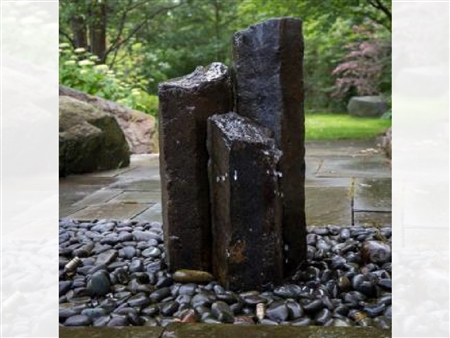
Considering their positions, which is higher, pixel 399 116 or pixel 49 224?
pixel 399 116

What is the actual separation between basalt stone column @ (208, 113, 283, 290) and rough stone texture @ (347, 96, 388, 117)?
10367 millimetres

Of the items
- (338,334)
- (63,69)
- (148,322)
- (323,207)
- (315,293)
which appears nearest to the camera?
(338,334)

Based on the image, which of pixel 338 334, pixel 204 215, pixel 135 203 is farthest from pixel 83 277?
pixel 135 203

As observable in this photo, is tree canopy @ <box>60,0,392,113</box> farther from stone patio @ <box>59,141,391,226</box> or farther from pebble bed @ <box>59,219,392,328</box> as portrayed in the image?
pebble bed @ <box>59,219,392,328</box>

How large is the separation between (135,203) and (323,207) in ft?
3.79

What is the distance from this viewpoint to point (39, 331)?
1705 mm

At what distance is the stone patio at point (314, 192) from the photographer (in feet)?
10.8

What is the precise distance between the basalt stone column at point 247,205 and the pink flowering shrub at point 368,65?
815cm

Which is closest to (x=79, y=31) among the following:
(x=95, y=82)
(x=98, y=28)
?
(x=98, y=28)

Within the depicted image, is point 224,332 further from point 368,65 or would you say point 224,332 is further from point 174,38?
point 174,38

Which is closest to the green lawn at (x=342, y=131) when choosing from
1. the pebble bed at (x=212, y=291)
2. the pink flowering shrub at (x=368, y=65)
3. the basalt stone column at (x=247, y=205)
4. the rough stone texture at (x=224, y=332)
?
the pink flowering shrub at (x=368, y=65)

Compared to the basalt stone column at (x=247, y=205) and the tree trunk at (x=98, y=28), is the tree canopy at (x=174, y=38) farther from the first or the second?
the basalt stone column at (x=247, y=205)

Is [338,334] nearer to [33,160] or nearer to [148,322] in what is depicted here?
[148,322]

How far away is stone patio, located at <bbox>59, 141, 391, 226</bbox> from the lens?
3303mm
